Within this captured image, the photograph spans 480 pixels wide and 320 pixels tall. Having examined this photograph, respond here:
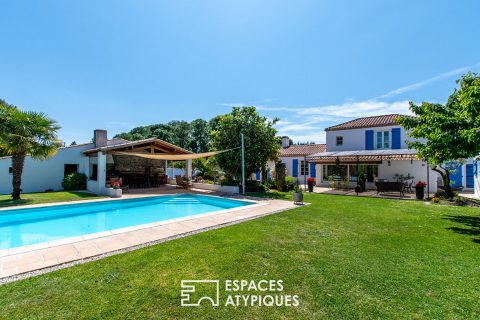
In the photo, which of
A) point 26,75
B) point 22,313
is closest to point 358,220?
point 22,313

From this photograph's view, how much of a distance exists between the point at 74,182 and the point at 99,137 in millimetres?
4749

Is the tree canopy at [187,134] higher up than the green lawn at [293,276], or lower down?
higher up

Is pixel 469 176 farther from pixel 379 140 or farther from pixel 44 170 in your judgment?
pixel 44 170

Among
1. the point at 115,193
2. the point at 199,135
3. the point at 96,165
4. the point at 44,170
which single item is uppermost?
the point at 199,135

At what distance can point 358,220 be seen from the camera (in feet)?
28.9

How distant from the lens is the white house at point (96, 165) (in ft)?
58.2

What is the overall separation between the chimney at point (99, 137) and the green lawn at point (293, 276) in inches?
753

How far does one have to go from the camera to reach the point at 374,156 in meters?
18.2

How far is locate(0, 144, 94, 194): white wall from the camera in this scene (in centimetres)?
1791

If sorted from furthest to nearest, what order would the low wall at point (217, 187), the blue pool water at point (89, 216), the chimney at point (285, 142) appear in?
the chimney at point (285, 142) < the low wall at point (217, 187) < the blue pool water at point (89, 216)

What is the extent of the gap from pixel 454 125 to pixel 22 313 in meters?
12.4

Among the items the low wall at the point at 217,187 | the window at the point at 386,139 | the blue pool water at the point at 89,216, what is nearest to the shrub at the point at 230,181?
the low wall at the point at 217,187

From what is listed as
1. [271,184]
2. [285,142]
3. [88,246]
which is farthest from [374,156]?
[88,246]

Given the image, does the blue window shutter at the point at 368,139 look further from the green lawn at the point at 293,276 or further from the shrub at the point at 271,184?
the green lawn at the point at 293,276
